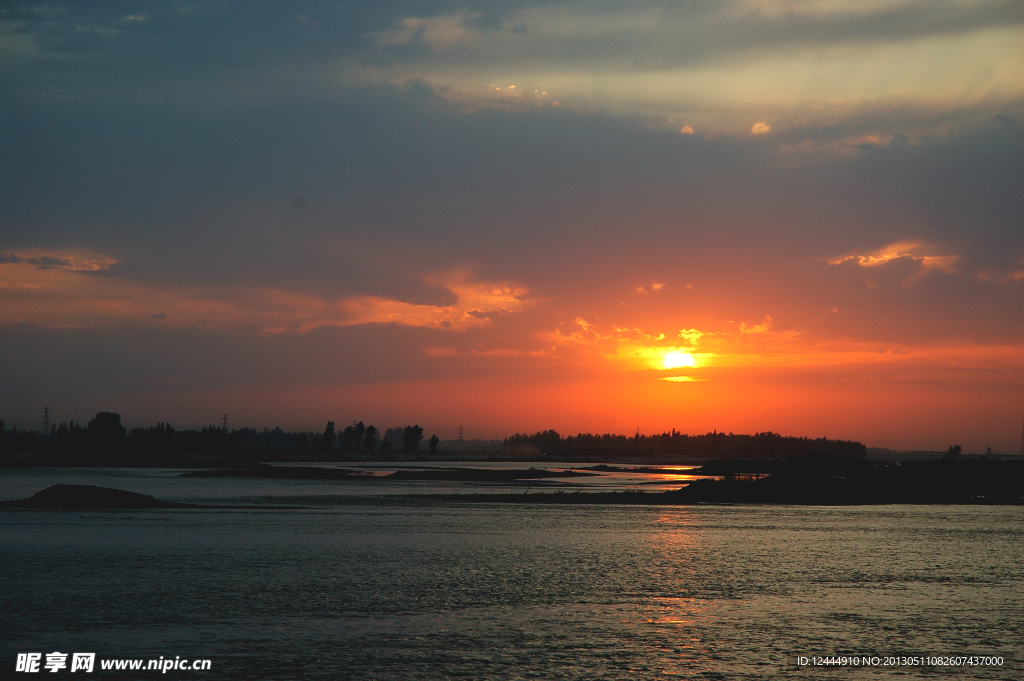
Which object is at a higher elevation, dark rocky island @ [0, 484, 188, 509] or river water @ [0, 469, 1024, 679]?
river water @ [0, 469, 1024, 679]

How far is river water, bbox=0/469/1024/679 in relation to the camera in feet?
71.9

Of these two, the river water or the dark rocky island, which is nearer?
the river water

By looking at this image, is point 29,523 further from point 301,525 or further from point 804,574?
point 804,574

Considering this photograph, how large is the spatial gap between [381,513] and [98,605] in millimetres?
41726

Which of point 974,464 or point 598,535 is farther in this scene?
point 974,464

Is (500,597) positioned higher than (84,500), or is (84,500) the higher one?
(500,597)

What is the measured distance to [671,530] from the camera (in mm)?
57750

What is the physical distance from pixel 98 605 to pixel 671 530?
40051 millimetres

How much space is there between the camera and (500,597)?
3078cm

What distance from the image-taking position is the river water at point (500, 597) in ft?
71.9

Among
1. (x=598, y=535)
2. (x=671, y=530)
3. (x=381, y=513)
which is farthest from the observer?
(x=381, y=513)

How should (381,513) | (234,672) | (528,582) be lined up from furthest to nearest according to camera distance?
(381,513), (528,582), (234,672)

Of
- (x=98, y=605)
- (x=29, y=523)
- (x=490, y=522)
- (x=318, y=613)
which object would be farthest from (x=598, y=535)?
(x=29, y=523)

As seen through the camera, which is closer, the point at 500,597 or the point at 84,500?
the point at 500,597
